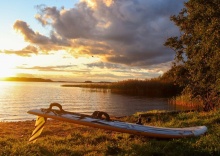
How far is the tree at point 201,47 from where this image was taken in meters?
16.9

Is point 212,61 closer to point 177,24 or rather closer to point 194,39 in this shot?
point 194,39

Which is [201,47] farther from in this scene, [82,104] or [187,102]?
[82,104]

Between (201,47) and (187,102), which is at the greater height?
(201,47)

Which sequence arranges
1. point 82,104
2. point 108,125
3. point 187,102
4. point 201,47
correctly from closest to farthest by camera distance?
point 108,125 → point 201,47 → point 187,102 → point 82,104

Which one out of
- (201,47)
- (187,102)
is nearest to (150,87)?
(187,102)

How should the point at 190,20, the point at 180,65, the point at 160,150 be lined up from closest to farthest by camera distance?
1. the point at 160,150
2. the point at 190,20
3. the point at 180,65

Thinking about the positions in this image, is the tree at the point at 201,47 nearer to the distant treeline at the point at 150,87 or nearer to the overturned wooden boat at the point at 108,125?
the overturned wooden boat at the point at 108,125

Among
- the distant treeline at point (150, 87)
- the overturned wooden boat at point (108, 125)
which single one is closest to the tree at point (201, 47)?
the overturned wooden boat at point (108, 125)

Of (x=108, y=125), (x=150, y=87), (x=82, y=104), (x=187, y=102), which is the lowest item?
(x=82, y=104)

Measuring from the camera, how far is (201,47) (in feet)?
66.6

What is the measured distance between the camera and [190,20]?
21125 millimetres

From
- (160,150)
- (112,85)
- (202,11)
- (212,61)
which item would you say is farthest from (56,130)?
(112,85)

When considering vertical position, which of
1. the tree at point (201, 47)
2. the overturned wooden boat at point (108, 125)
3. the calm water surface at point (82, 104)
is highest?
the tree at point (201, 47)

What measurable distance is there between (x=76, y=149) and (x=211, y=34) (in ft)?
38.7
